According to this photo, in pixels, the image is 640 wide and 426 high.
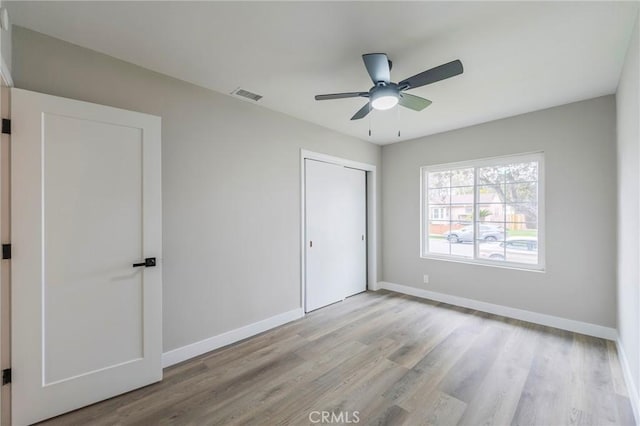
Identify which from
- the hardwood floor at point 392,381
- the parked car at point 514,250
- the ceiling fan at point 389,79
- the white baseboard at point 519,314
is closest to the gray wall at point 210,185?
the hardwood floor at point 392,381

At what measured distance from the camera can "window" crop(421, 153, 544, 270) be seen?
11.2 ft

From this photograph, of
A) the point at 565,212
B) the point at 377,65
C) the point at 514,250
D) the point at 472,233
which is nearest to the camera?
the point at 377,65

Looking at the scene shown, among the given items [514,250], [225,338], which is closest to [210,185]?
[225,338]

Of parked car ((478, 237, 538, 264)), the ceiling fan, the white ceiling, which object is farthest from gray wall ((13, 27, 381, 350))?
parked car ((478, 237, 538, 264))

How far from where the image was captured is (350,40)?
6.40 feet

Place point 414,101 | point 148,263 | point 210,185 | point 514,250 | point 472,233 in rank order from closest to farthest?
point 148,263
point 414,101
point 210,185
point 514,250
point 472,233

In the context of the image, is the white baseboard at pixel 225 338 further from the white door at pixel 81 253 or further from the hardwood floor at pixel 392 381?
the white door at pixel 81 253

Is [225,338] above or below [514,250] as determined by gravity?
below

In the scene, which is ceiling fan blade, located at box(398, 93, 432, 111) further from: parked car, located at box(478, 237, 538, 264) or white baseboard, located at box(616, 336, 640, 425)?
white baseboard, located at box(616, 336, 640, 425)

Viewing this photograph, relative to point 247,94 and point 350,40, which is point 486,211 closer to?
point 350,40

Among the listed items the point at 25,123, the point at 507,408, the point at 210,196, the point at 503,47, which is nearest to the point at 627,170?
the point at 503,47

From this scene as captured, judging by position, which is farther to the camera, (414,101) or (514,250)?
(514,250)

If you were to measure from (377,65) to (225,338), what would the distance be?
287 cm

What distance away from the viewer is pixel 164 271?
7.87 feet
